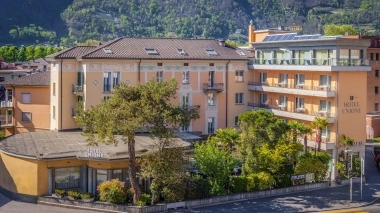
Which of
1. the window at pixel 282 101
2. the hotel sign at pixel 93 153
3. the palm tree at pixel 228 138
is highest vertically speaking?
the window at pixel 282 101

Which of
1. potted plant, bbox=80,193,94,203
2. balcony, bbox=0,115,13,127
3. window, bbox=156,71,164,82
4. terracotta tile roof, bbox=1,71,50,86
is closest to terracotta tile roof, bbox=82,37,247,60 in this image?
window, bbox=156,71,164,82

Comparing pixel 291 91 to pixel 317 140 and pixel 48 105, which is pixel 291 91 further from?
pixel 48 105

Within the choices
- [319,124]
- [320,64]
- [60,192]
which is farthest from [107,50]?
[319,124]

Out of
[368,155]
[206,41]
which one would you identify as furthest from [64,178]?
[368,155]

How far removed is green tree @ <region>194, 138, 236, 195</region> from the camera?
4281 centimetres

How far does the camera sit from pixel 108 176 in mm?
42812

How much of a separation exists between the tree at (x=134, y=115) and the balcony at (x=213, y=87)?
2020cm

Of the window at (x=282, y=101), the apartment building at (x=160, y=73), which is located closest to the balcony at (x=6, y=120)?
the apartment building at (x=160, y=73)

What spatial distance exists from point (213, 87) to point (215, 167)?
64.2 feet

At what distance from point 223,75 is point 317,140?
1469cm

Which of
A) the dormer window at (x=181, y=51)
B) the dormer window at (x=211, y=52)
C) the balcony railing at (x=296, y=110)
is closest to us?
the balcony railing at (x=296, y=110)

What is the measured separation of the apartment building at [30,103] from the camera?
61219 millimetres

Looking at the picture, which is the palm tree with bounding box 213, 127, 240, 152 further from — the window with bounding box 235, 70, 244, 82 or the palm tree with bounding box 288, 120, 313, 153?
the window with bounding box 235, 70, 244, 82

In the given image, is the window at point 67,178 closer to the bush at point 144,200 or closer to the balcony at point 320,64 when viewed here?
the bush at point 144,200
